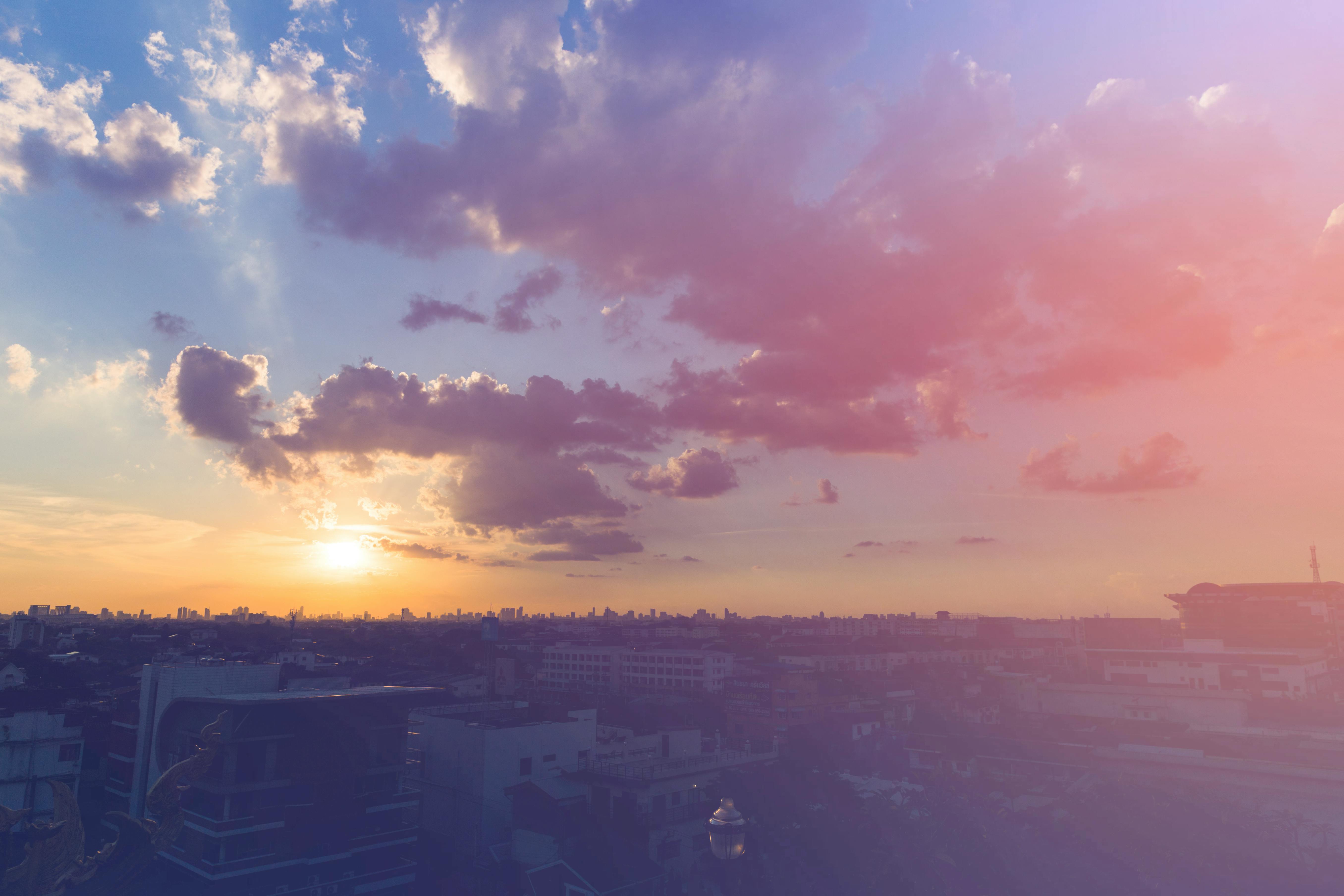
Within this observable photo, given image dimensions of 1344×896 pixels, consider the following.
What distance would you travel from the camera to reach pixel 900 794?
32.8m

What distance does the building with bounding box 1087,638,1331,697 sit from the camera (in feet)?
205

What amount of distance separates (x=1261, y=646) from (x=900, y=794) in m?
81.1

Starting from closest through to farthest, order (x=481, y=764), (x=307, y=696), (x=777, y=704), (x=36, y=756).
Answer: (x=307, y=696)
(x=36, y=756)
(x=481, y=764)
(x=777, y=704)

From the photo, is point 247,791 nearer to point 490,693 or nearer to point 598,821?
point 598,821

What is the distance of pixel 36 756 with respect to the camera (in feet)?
94.7

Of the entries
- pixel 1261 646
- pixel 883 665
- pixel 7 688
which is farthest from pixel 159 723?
pixel 1261 646

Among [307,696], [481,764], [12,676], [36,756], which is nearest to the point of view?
[307,696]

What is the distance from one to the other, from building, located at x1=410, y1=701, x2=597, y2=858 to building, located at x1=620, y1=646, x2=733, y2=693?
39567 mm

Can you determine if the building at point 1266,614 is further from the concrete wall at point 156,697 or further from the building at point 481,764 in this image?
the concrete wall at point 156,697

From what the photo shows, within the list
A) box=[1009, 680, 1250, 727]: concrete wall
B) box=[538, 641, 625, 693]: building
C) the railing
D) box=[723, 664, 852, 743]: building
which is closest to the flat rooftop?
the railing

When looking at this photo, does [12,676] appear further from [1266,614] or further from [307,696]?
[1266,614]

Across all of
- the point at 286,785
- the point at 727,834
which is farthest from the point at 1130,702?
the point at 286,785

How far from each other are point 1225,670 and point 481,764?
224ft

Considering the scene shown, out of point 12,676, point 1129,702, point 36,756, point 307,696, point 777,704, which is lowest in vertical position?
point 1129,702
